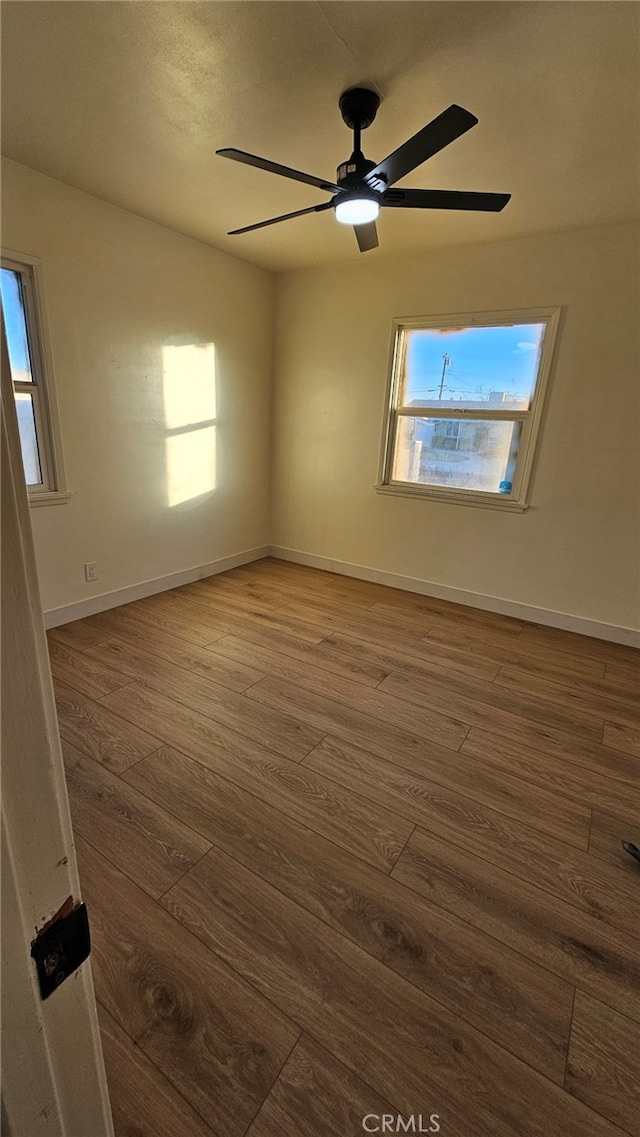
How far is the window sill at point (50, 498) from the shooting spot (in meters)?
2.76

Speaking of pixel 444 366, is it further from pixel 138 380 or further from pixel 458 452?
pixel 138 380

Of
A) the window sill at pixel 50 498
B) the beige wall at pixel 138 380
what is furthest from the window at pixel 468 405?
the window sill at pixel 50 498

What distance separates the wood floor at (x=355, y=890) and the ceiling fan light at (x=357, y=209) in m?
2.21

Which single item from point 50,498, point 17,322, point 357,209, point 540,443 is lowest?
point 50,498

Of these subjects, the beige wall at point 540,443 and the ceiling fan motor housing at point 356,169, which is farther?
the beige wall at point 540,443

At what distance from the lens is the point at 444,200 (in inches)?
73.0

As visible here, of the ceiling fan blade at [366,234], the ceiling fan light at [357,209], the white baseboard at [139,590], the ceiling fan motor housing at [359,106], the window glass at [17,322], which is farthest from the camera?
the white baseboard at [139,590]

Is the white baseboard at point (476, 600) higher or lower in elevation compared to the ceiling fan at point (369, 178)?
lower

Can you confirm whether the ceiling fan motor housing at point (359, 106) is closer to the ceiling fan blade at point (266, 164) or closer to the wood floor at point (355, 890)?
the ceiling fan blade at point (266, 164)

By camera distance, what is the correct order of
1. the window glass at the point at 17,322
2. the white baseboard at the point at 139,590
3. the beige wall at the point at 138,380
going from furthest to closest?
the white baseboard at the point at 139,590 < the beige wall at the point at 138,380 < the window glass at the point at 17,322

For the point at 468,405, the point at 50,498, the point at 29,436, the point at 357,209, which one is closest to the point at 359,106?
the point at 357,209

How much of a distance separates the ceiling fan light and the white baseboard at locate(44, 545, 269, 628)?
2.58 m

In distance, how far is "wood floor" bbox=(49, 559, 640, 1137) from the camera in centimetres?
103

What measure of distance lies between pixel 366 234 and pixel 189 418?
1.88 m
